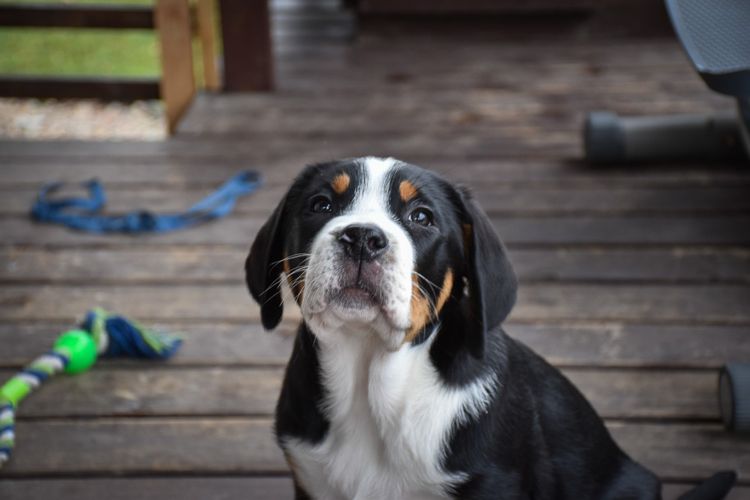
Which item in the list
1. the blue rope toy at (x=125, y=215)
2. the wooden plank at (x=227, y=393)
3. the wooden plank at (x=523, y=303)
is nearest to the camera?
the wooden plank at (x=227, y=393)

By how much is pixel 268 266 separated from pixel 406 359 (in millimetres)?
329

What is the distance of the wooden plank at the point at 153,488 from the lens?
2.36 m

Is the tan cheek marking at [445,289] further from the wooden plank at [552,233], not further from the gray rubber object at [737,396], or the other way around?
the wooden plank at [552,233]

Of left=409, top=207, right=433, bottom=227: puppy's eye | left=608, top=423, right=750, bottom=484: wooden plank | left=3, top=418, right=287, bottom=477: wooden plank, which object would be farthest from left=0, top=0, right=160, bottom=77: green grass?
left=409, top=207, right=433, bottom=227: puppy's eye

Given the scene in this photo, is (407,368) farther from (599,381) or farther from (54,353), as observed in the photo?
(54,353)

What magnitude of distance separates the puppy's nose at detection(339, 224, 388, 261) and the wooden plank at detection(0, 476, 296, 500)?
32.7 inches

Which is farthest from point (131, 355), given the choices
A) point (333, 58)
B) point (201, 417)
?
point (333, 58)

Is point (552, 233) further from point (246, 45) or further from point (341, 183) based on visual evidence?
point (246, 45)

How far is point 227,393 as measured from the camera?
9.07 ft

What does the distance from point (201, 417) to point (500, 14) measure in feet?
14.8

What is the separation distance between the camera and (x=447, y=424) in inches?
75.7

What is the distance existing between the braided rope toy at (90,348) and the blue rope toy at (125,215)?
0.82 meters

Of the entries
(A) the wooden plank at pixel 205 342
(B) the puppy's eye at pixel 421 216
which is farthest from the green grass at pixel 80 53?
(B) the puppy's eye at pixel 421 216

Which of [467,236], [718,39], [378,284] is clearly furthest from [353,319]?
[718,39]
